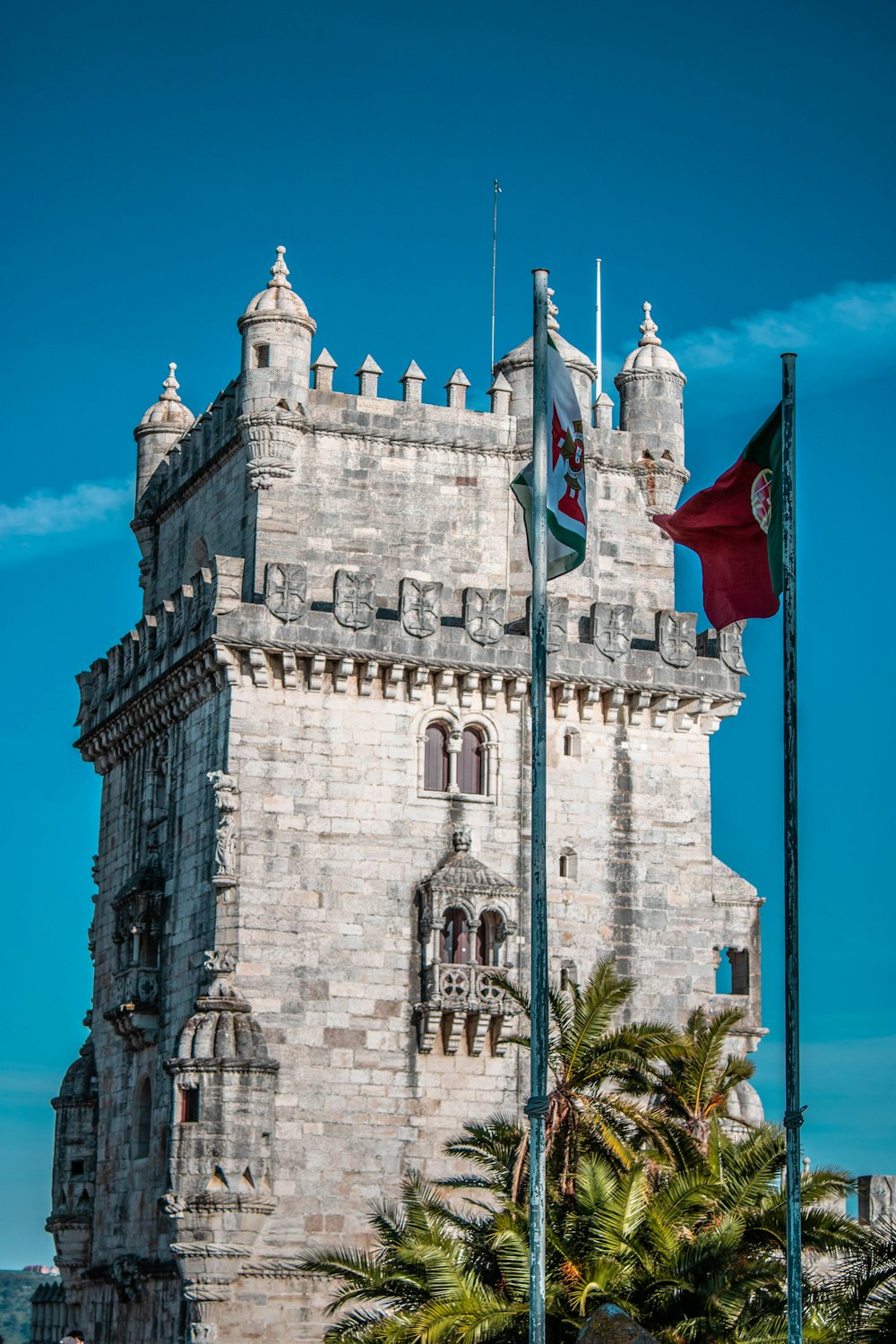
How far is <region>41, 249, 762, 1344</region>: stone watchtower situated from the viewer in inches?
1410

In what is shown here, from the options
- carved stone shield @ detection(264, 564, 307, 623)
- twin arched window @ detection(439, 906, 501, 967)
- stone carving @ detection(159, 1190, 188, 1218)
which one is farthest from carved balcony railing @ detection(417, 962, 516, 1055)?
carved stone shield @ detection(264, 564, 307, 623)

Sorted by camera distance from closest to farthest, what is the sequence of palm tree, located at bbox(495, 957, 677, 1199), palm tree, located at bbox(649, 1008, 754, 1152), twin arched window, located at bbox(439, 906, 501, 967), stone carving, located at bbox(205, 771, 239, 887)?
palm tree, located at bbox(495, 957, 677, 1199)
palm tree, located at bbox(649, 1008, 754, 1152)
stone carving, located at bbox(205, 771, 239, 887)
twin arched window, located at bbox(439, 906, 501, 967)

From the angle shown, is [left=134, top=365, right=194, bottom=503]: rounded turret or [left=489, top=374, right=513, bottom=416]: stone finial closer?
[left=489, top=374, right=513, bottom=416]: stone finial

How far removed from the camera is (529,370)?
138ft

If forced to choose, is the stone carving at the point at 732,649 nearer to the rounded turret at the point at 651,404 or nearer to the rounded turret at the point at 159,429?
the rounded turret at the point at 651,404

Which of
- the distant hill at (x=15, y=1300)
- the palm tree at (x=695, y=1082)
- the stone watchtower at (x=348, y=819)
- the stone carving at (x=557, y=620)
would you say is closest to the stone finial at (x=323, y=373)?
the stone watchtower at (x=348, y=819)

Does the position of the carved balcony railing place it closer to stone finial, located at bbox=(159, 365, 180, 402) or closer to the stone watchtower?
the stone watchtower

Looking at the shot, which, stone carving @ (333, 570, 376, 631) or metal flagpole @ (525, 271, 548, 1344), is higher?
stone carving @ (333, 570, 376, 631)

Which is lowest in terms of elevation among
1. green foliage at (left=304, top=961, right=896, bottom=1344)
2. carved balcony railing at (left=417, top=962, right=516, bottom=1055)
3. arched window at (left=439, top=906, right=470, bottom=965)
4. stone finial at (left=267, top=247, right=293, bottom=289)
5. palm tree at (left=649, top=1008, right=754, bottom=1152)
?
green foliage at (left=304, top=961, right=896, bottom=1344)

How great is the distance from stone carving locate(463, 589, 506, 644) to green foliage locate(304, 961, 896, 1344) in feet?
28.6

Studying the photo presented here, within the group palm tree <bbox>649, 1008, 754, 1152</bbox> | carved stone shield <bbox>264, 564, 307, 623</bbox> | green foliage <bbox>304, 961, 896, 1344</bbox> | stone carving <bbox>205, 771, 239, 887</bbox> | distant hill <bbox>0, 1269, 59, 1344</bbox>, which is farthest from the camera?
distant hill <bbox>0, 1269, 59, 1344</bbox>

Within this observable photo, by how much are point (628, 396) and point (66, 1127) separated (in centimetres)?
1730

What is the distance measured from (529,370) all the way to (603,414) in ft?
5.30

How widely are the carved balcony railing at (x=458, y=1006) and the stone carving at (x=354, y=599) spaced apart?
5846 millimetres
